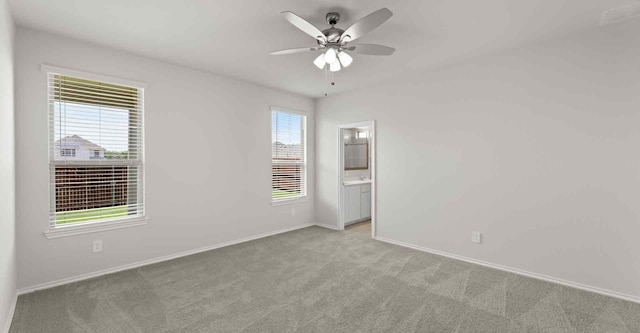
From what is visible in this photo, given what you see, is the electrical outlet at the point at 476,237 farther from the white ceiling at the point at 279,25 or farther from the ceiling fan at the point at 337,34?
the ceiling fan at the point at 337,34

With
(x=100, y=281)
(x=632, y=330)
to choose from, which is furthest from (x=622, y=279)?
(x=100, y=281)

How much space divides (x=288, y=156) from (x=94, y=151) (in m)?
2.83

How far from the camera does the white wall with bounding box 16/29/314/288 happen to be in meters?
2.72

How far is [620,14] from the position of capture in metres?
2.45

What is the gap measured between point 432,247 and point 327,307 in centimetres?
210

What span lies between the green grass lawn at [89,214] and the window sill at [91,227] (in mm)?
83

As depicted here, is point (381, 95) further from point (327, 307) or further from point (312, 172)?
point (327, 307)

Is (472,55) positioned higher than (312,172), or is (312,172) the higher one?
(472,55)

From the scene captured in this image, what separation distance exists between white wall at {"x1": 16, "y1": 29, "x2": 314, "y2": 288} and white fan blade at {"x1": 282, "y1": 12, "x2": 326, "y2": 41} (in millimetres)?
2272

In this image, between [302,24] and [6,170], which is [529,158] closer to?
[302,24]

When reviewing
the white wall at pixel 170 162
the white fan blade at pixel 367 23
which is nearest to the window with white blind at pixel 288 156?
the white wall at pixel 170 162

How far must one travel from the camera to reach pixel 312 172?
557 centimetres


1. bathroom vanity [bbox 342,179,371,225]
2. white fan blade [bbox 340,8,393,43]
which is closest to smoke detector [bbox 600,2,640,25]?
white fan blade [bbox 340,8,393,43]

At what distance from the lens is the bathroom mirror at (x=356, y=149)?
6094mm
